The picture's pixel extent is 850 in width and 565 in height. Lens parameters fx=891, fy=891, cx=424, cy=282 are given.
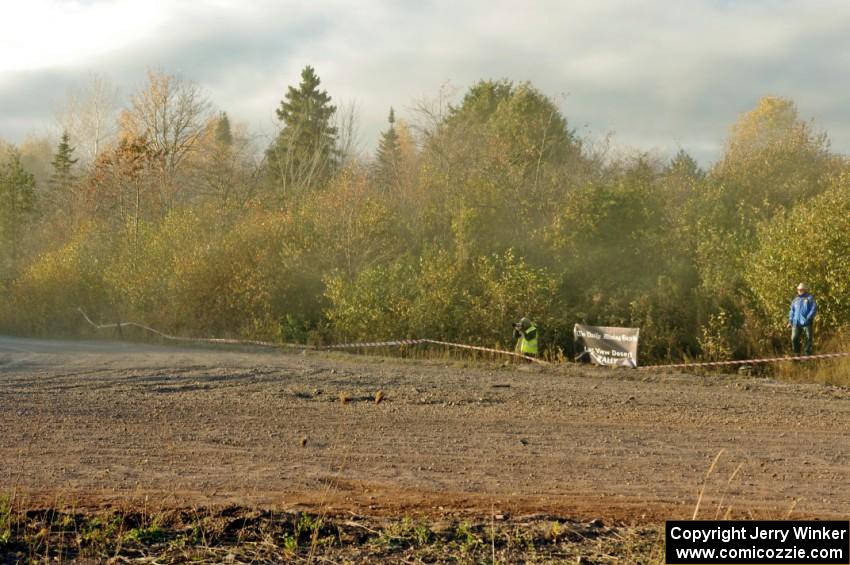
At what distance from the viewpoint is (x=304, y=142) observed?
60.3 meters

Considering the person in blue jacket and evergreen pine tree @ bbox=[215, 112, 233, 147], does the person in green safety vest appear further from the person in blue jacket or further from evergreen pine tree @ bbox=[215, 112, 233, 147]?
evergreen pine tree @ bbox=[215, 112, 233, 147]

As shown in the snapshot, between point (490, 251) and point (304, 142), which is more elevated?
point (304, 142)

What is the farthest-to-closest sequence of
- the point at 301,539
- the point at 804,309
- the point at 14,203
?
the point at 14,203
the point at 804,309
the point at 301,539

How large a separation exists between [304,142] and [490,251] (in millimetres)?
33871

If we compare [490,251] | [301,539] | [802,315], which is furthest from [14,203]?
[301,539]

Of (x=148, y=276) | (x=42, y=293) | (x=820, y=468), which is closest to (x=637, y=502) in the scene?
(x=820, y=468)

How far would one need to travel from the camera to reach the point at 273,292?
3109cm

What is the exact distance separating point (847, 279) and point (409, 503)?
60.4ft

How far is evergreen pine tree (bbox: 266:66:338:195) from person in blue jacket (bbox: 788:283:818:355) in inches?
1135

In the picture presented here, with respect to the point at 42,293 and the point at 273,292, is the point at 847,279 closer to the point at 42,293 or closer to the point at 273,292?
the point at 273,292

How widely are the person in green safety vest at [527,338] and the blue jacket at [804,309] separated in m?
6.39

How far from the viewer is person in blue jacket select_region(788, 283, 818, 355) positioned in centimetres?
2141

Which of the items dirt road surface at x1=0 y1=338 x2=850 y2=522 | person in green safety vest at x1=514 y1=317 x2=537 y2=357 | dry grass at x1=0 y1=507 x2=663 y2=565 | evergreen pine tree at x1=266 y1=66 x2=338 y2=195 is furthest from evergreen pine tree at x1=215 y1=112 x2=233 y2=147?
dry grass at x1=0 y1=507 x2=663 y2=565

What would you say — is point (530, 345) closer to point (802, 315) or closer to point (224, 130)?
point (802, 315)
